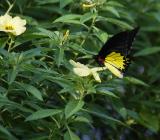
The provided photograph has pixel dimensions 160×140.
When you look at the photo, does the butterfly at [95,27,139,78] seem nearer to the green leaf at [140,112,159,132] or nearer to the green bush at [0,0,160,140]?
the green bush at [0,0,160,140]

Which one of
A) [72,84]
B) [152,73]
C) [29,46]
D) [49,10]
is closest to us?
[72,84]

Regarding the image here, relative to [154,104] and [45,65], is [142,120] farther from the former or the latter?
[45,65]

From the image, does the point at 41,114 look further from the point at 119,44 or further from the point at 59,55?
the point at 119,44

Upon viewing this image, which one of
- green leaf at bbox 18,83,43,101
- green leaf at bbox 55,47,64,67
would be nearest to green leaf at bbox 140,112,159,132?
green leaf at bbox 55,47,64,67

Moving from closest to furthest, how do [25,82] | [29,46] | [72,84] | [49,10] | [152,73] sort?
[72,84] → [25,82] → [29,46] → [49,10] → [152,73]

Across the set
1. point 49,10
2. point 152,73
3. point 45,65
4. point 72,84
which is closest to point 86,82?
point 72,84

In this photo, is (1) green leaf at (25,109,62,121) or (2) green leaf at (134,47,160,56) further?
(2) green leaf at (134,47,160,56)
